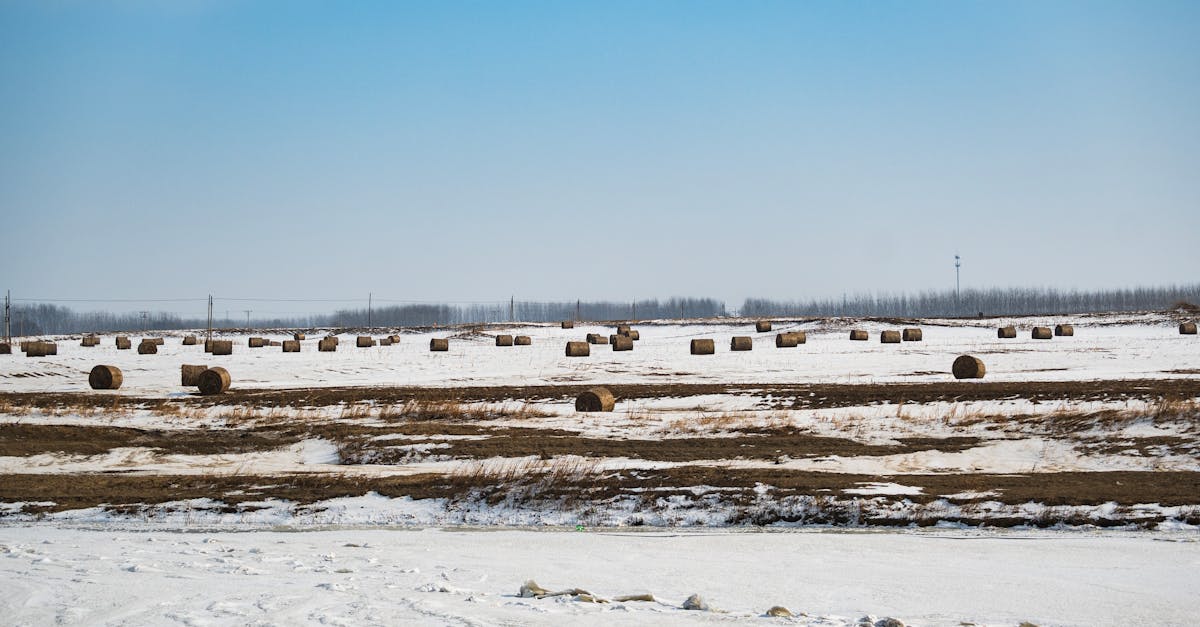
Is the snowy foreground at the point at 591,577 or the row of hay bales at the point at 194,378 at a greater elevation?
the row of hay bales at the point at 194,378

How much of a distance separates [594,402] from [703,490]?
38.7 ft

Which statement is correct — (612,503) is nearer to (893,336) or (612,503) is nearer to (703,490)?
(703,490)

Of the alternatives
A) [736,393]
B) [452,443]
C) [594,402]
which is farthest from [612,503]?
[736,393]

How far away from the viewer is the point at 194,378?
35656mm

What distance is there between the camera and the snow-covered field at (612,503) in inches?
354

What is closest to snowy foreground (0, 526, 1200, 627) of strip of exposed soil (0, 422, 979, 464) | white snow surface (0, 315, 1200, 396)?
strip of exposed soil (0, 422, 979, 464)

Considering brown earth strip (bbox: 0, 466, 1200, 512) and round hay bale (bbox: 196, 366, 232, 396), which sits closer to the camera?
brown earth strip (bbox: 0, 466, 1200, 512)

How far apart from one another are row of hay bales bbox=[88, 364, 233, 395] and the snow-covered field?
3.54ft

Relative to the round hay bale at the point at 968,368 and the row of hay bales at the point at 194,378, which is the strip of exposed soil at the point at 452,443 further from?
the round hay bale at the point at 968,368

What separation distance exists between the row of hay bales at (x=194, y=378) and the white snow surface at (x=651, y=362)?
22.1 inches

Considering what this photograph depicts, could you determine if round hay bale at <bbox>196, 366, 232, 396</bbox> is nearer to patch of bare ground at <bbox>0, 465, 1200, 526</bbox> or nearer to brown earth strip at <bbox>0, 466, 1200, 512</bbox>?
patch of bare ground at <bbox>0, 465, 1200, 526</bbox>

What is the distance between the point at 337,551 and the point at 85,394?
86.8 ft

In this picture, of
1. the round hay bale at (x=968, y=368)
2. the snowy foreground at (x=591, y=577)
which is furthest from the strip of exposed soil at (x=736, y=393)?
the snowy foreground at (x=591, y=577)

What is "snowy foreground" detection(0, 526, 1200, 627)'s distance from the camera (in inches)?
323
